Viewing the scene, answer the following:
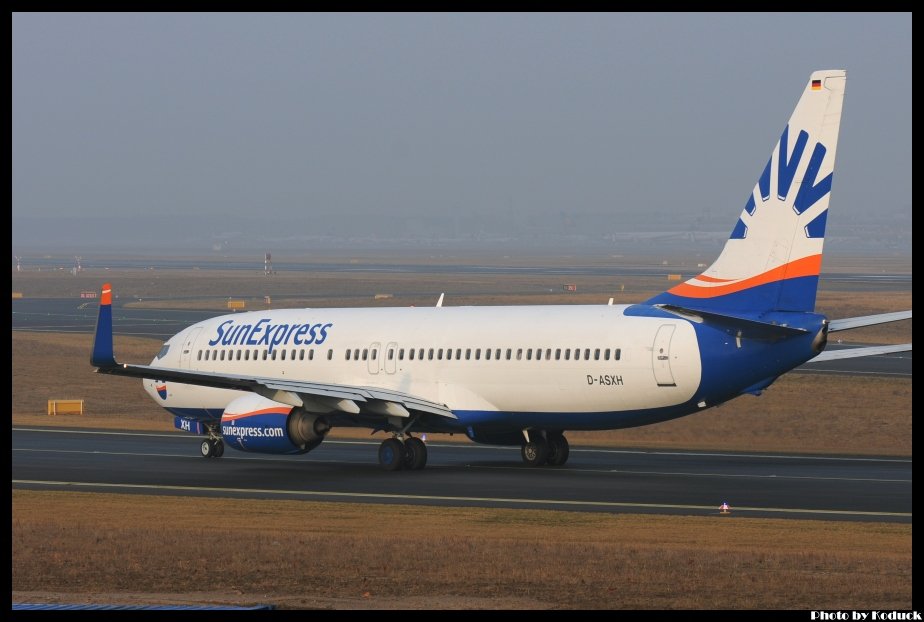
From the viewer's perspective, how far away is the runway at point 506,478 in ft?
107

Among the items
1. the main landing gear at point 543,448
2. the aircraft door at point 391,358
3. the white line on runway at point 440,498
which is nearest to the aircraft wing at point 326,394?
the aircraft door at point 391,358

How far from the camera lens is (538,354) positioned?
131 ft

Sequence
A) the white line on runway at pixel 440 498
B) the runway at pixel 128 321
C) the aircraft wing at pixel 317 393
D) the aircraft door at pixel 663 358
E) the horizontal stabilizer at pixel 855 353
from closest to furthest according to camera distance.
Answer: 1. the white line on runway at pixel 440 498
2. the aircraft door at pixel 663 358
3. the aircraft wing at pixel 317 393
4. the horizontal stabilizer at pixel 855 353
5. the runway at pixel 128 321

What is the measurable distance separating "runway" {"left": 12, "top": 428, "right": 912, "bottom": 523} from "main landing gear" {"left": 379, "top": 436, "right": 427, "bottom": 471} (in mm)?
313

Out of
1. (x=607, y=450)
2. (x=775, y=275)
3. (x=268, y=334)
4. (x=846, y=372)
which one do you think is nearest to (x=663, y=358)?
(x=775, y=275)

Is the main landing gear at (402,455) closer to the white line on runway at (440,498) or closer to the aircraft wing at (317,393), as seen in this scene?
the aircraft wing at (317,393)

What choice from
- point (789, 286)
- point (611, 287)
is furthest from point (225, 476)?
point (611, 287)

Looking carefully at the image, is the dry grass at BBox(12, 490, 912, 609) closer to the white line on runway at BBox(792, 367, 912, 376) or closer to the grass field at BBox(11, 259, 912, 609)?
the grass field at BBox(11, 259, 912, 609)

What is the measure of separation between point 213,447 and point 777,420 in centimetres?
1829

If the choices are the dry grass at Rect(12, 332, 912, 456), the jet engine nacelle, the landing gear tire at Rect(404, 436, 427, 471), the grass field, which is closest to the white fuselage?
the landing gear tire at Rect(404, 436, 427, 471)

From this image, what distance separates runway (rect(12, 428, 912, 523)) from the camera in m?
32.7

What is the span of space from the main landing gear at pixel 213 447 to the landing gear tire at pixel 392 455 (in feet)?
20.5

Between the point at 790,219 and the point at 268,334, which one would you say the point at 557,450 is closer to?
the point at 268,334
